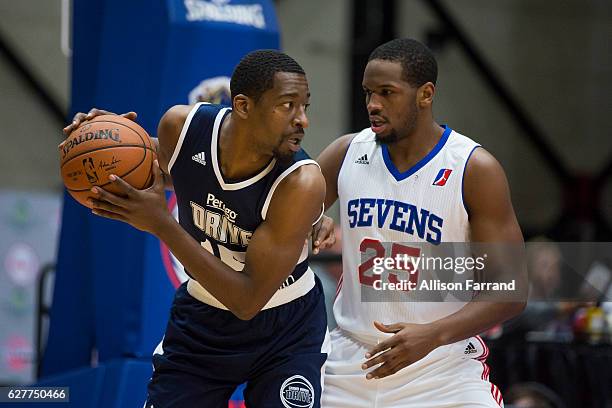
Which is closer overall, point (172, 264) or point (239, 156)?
point (239, 156)

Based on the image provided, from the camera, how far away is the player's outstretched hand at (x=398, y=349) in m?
4.17

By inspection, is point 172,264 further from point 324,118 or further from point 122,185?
point 324,118

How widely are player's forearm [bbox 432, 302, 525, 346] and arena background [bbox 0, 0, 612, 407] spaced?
6.78ft

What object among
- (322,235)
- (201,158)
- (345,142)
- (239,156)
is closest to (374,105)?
(345,142)

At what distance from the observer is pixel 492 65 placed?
52.2 ft

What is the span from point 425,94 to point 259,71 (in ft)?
3.13

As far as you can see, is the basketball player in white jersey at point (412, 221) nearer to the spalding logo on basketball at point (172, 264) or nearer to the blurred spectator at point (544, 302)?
the spalding logo on basketball at point (172, 264)

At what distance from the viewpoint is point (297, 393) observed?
4164 millimetres

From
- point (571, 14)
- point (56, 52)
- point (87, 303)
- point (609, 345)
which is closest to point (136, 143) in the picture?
point (87, 303)

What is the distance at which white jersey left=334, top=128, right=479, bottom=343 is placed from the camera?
A: 15.3ft

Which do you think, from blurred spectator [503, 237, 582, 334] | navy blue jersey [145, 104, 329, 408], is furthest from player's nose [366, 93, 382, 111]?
blurred spectator [503, 237, 582, 334]

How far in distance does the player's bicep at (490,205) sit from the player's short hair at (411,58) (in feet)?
1.51

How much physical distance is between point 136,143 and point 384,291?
53.2 inches

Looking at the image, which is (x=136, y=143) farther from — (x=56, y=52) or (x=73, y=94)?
(x=56, y=52)
